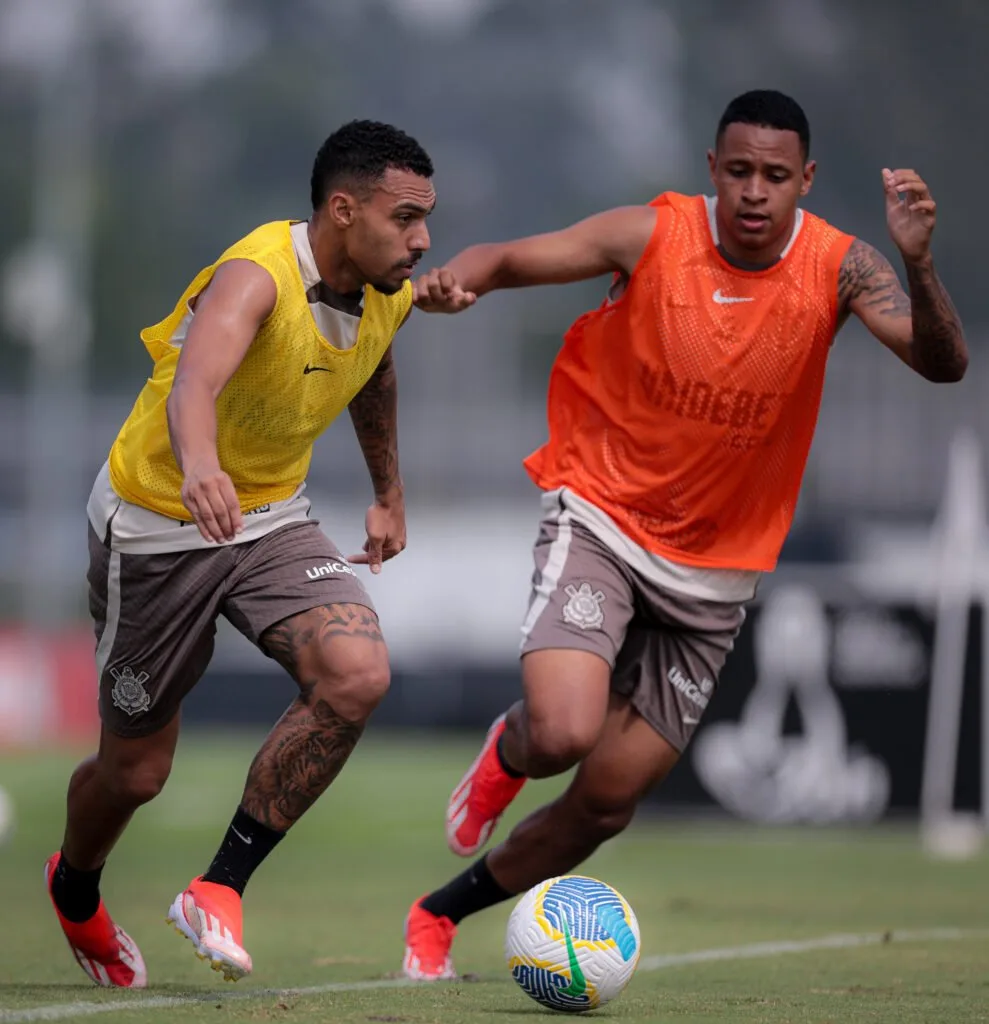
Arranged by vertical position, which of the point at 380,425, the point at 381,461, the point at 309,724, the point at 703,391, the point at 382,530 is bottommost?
the point at 309,724

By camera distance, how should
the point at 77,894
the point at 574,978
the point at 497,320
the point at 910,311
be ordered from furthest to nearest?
the point at 497,320
the point at 77,894
the point at 910,311
the point at 574,978

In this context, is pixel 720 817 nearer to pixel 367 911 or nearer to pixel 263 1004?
A: pixel 367 911

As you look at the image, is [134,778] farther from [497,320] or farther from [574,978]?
→ [497,320]

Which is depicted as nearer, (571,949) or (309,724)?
(571,949)

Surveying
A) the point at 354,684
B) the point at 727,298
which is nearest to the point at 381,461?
the point at 354,684

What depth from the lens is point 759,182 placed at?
7.09m

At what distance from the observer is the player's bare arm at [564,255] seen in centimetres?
724

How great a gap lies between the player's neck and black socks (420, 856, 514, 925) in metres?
2.25

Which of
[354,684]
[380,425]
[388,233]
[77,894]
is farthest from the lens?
[380,425]

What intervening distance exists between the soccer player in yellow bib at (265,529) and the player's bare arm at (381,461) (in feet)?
0.88

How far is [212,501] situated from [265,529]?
100 cm

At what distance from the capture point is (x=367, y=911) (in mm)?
10133

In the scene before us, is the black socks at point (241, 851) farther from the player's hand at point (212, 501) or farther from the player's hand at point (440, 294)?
the player's hand at point (440, 294)

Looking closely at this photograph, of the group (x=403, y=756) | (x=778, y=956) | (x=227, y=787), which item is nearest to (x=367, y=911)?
(x=778, y=956)
